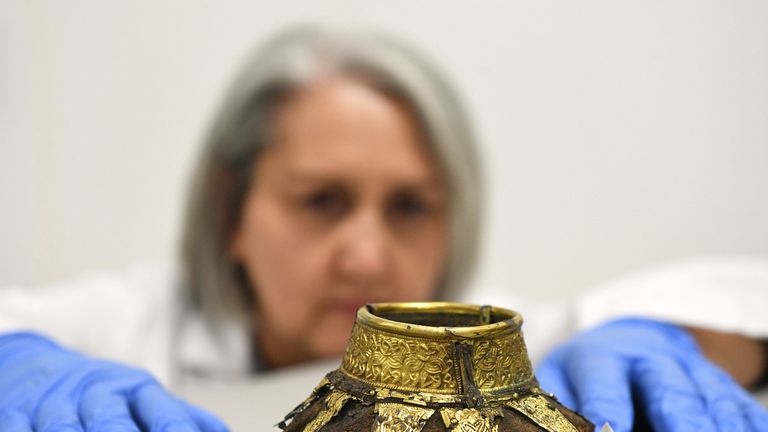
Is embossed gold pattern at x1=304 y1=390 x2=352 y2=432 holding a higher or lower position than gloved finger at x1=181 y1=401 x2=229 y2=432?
higher

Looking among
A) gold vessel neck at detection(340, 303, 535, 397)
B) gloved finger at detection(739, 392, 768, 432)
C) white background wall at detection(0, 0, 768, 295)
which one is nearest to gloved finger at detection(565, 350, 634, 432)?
gloved finger at detection(739, 392, 768, 432)

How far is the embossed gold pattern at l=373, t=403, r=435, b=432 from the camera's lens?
57 cm

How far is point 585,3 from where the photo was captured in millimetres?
2561

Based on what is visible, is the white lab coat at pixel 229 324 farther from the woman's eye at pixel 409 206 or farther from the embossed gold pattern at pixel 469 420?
the embossed gold pattern at pixel 469 420

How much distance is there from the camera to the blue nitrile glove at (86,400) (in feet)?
2.59

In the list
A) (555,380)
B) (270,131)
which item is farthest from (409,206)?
(555,380)

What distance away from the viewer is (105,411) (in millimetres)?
798

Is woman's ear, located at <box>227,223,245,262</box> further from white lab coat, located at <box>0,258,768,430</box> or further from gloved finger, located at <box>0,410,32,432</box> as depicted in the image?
gloved finger, located at <box>0,410,32,432</box>

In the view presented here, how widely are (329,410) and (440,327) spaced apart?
0.11m

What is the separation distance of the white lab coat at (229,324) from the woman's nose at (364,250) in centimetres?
25

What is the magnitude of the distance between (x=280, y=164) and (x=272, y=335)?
0.46 meters

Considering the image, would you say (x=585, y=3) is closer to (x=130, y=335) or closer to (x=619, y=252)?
(x=619, y=252)

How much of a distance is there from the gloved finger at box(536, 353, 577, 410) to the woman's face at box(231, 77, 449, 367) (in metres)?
0.54

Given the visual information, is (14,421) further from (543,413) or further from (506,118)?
(506,118)
